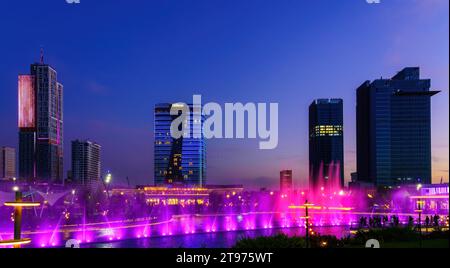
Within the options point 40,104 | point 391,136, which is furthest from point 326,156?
point 40,104

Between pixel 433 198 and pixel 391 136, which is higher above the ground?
pixel 391 136

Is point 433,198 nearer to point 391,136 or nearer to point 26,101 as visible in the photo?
point 391,136

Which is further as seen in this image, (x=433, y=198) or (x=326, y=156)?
(x=326, y=156)

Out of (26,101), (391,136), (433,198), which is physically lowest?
(433,198)

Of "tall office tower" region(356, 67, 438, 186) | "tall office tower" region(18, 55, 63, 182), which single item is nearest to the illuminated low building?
"tall office tower" region(356, 67, 438, 186)

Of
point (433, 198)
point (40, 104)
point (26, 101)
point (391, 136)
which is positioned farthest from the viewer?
point (391, 136)

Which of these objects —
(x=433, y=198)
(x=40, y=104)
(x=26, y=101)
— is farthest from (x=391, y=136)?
(x=26, y=101)

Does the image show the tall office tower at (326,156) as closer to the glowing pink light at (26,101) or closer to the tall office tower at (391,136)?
the tall office tower at (391,136)

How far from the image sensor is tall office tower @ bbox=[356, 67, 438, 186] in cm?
3272

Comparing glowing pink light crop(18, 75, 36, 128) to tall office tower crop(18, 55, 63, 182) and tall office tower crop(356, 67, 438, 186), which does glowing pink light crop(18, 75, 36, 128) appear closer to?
tall office tower crop(18, 55, 63, 182)

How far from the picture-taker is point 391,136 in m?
43.8

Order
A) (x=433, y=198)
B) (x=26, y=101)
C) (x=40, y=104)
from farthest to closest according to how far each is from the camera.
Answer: (x=433, y=198)
(x=40, y=104)
(x=26, y=101)
